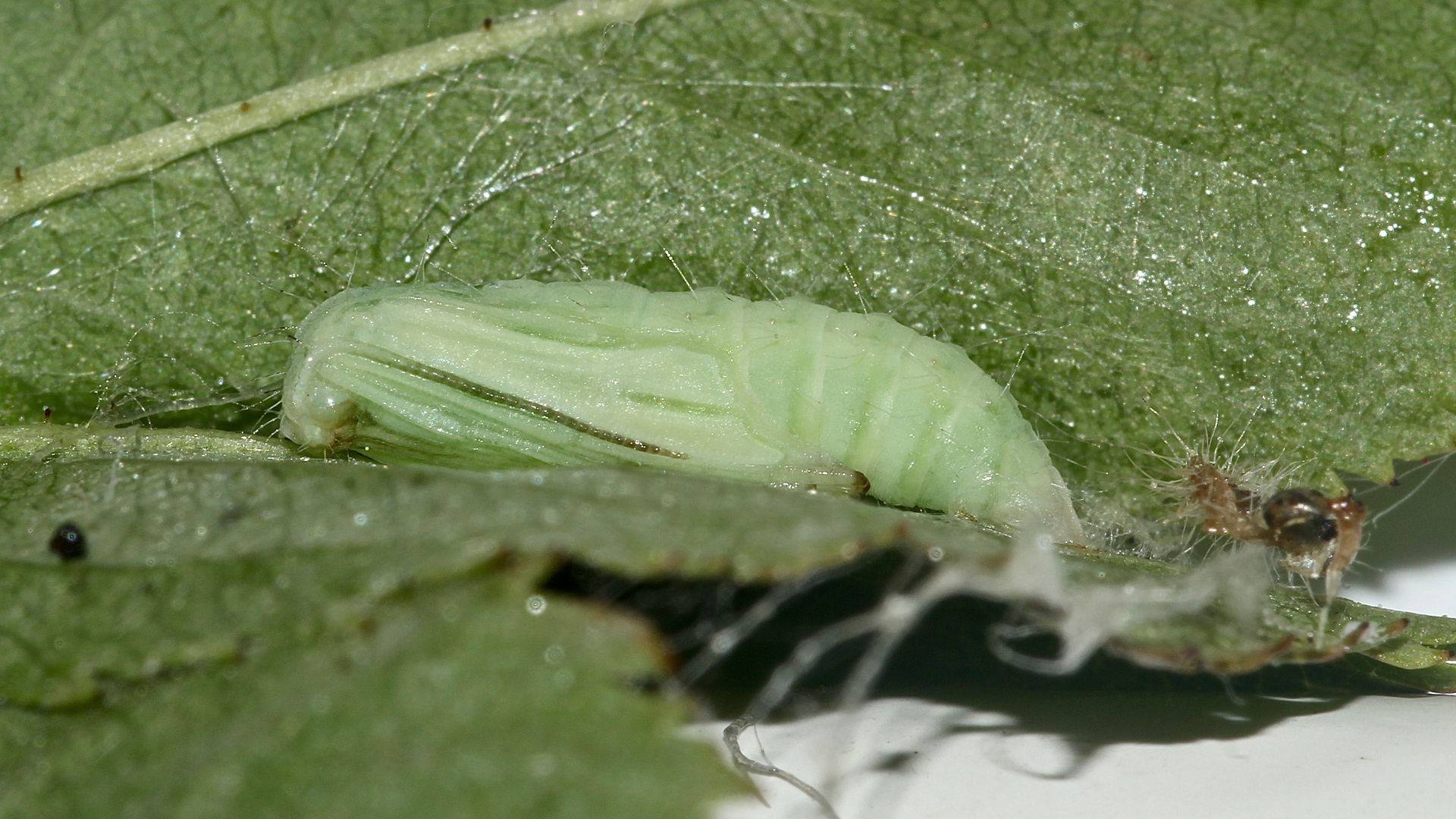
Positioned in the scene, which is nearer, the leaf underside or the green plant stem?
the leaf underside

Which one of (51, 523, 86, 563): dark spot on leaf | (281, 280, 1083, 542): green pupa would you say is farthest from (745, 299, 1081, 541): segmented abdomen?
(51, 523, 86, 563): dark spot on leaf

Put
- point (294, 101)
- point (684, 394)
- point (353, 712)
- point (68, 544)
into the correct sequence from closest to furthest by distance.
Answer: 1. point (353, 712)
2. point (68, 544)
3. point (684, 394)
4. point (294, 101)

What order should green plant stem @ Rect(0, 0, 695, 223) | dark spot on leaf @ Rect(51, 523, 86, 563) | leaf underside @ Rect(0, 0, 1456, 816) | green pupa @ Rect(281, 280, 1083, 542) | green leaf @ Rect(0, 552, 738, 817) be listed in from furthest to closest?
green plant stem @ Rect(0, 0, 695, 223), leaf underside @ Rect(0, 0, 1456, 816), green pupa @ Rect(281, 280, 1083, 542), dark spot on leaf @ Rect(51, 523, 86, 563), green leaf @ Rect(0, 552, 738, 817)

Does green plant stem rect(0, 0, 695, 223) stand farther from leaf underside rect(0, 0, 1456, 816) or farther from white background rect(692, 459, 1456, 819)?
white background rect(692, 459, 1456, 819)

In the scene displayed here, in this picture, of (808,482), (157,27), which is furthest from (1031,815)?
(157,27)

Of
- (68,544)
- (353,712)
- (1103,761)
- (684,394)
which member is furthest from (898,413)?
(68,544)

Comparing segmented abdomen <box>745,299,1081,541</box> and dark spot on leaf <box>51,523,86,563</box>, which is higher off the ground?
segmented abdomen <box>745,299,1081,541</box>

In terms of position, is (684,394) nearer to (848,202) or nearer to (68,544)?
(848,202)
